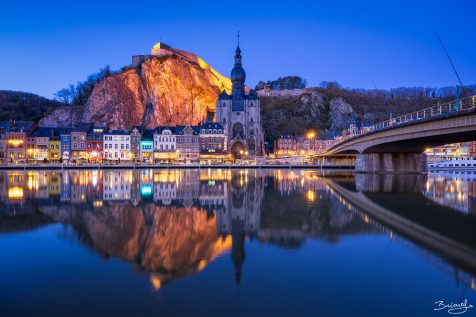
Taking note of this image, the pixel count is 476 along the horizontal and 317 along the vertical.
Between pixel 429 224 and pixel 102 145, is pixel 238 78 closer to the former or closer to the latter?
pixel 102 145

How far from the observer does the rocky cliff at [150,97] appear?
381 ft

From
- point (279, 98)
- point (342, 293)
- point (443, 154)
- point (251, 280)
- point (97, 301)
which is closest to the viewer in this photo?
point (97, 301)

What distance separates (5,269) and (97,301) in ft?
12.1

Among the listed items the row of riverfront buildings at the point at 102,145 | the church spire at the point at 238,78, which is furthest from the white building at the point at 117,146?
the church spire at the point at 238,78

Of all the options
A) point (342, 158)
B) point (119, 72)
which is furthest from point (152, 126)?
point (342, 158)

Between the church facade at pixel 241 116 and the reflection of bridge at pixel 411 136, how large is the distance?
4233 centimetres

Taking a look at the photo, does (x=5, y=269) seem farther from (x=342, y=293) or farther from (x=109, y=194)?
(x=109, y=194)

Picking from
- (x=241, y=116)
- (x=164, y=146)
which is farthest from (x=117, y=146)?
(x=241, y=116)

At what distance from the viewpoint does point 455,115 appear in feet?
87.2

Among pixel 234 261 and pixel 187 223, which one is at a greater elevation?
pixel 187 223

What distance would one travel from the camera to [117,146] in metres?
93.2

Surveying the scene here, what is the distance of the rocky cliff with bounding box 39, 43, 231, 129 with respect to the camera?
116m

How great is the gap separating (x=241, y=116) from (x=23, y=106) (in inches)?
3078

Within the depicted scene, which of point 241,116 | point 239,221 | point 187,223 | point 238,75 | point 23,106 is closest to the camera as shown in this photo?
point 187,223
